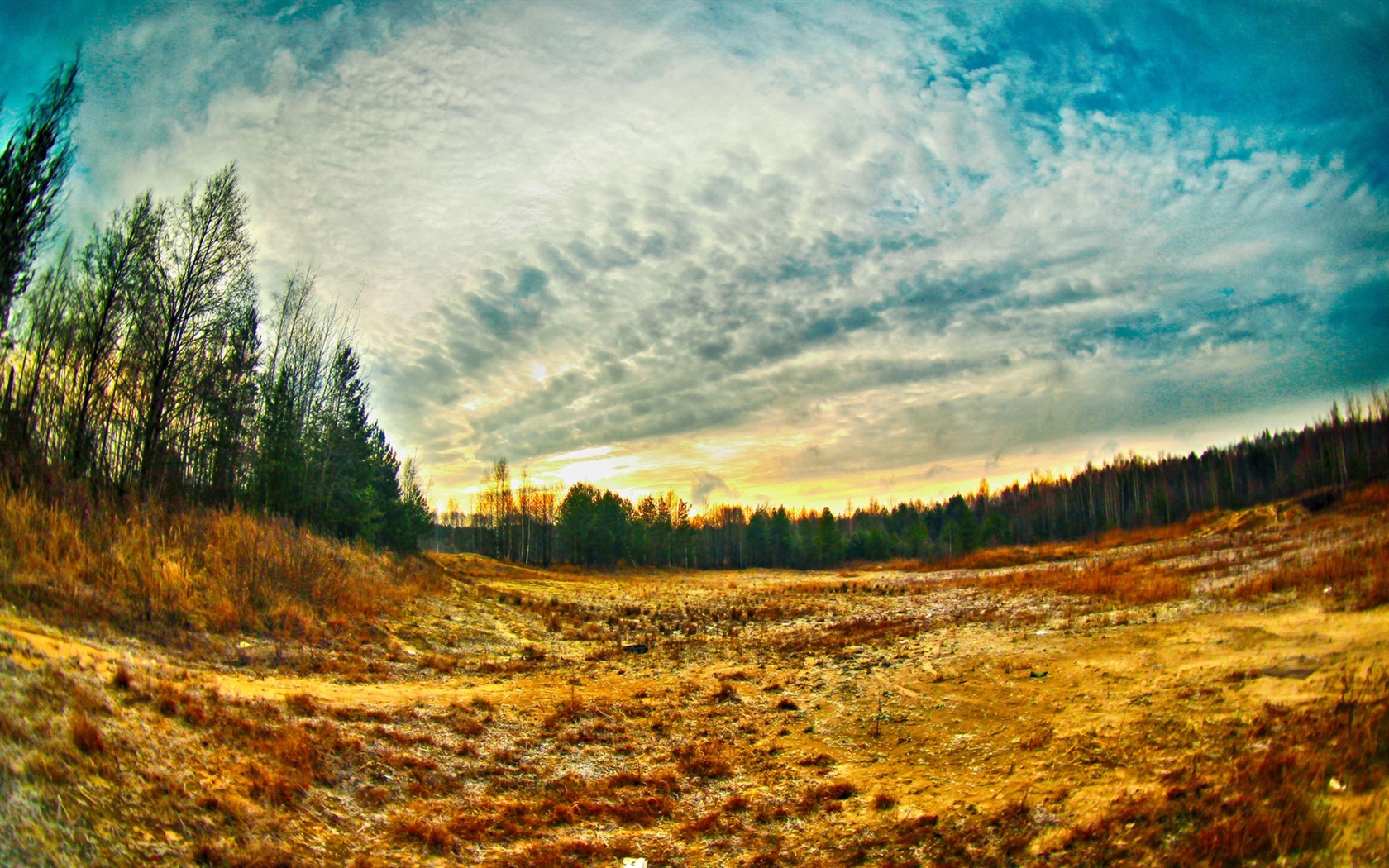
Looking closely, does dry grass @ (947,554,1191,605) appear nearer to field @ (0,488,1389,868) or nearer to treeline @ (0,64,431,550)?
field @ (0,488,1389,868)

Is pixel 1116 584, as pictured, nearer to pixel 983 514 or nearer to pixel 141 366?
pixel 141 366

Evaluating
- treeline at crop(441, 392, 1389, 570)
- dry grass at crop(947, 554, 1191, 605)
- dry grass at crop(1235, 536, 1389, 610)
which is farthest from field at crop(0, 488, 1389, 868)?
treeline at crop(441, 392, 1389, 570)

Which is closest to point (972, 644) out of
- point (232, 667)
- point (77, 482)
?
point (232, 667)

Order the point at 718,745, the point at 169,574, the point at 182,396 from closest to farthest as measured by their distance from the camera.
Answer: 1. the point at 718,745
2. the point at 169,574
3. the point at 182,396

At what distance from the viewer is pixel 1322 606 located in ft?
33.5

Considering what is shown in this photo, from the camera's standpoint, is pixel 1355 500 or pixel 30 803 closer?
pixel 30 803

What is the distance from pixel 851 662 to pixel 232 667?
41.6ft

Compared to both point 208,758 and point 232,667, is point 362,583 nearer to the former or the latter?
point 232,667

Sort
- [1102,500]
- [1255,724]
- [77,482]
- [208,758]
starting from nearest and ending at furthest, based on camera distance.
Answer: [208,758] → [1255,724] → [77,482] → [1102,500]

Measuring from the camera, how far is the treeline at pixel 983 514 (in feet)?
235

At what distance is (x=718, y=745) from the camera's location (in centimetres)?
929

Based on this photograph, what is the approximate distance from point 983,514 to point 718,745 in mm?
133727

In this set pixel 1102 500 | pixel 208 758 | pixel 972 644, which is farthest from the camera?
pixel 1102 500

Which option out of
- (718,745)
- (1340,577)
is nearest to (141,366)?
(718,745)
